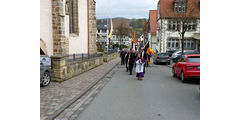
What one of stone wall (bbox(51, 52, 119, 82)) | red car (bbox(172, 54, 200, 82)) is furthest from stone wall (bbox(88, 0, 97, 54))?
red car (bbox(172, 54, 200, 82))

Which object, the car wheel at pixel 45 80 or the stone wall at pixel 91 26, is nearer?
the car wheel at pixel 45 80

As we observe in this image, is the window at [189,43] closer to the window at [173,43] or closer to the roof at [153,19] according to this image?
the window at [173,43]

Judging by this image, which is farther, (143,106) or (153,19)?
(153,19)

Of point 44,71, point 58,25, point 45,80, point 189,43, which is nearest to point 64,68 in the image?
point 45,80

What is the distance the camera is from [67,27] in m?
17.6

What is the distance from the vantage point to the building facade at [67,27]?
14.3 m

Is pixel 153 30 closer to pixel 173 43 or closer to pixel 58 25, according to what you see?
pixel 173 43

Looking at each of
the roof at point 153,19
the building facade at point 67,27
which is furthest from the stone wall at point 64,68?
the roof at point 153,19

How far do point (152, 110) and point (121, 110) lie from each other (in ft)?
2.71

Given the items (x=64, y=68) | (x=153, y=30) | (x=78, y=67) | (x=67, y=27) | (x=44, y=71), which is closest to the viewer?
(x=44, y=71)

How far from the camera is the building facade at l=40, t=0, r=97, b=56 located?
1430 cm

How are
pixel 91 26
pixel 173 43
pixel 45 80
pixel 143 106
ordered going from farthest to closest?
pixel 173 43 → pixel 91 26 → pixel 45 80 → pixel 143 106

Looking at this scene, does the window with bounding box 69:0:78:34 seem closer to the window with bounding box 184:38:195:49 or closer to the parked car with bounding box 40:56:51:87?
the parked car with bounding box 40:56:51:87

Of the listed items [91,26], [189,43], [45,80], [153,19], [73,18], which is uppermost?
[153,19]
